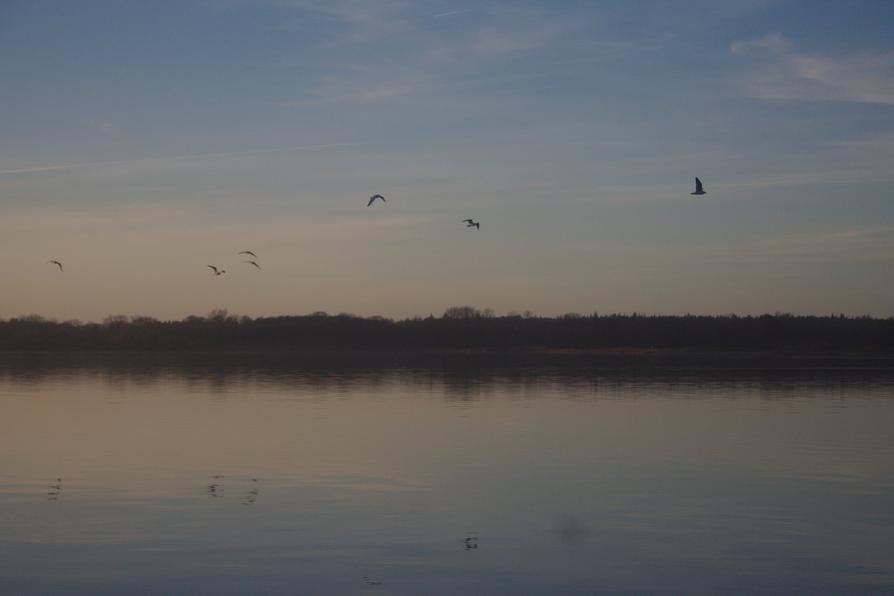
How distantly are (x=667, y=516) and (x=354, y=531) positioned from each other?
443cm

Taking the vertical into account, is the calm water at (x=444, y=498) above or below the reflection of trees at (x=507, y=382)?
below

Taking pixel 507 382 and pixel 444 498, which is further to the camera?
pixel 507 382

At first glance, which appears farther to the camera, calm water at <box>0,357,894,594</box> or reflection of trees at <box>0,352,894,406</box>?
reflection of trees at <box>0,352,894,406</box>

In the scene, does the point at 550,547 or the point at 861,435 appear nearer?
the point at 550,547

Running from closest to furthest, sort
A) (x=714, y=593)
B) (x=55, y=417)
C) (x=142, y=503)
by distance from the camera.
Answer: (x=714, y=593) → (x=142, y=503) → (x=55, y=417)

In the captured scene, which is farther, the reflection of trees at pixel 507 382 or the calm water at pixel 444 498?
the reflection of trees at pixel 507 382

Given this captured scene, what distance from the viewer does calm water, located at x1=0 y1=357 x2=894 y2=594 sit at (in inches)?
463

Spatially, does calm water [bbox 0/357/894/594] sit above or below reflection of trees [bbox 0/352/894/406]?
below

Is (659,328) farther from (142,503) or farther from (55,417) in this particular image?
(142,503)

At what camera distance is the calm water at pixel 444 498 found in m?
11.8

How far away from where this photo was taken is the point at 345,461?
20.1 m

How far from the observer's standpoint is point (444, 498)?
16297 millimetres

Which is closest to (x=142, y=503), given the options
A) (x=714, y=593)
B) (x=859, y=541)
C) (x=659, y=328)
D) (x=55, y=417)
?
(x=714, y=593)

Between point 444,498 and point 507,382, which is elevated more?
point 507,382
